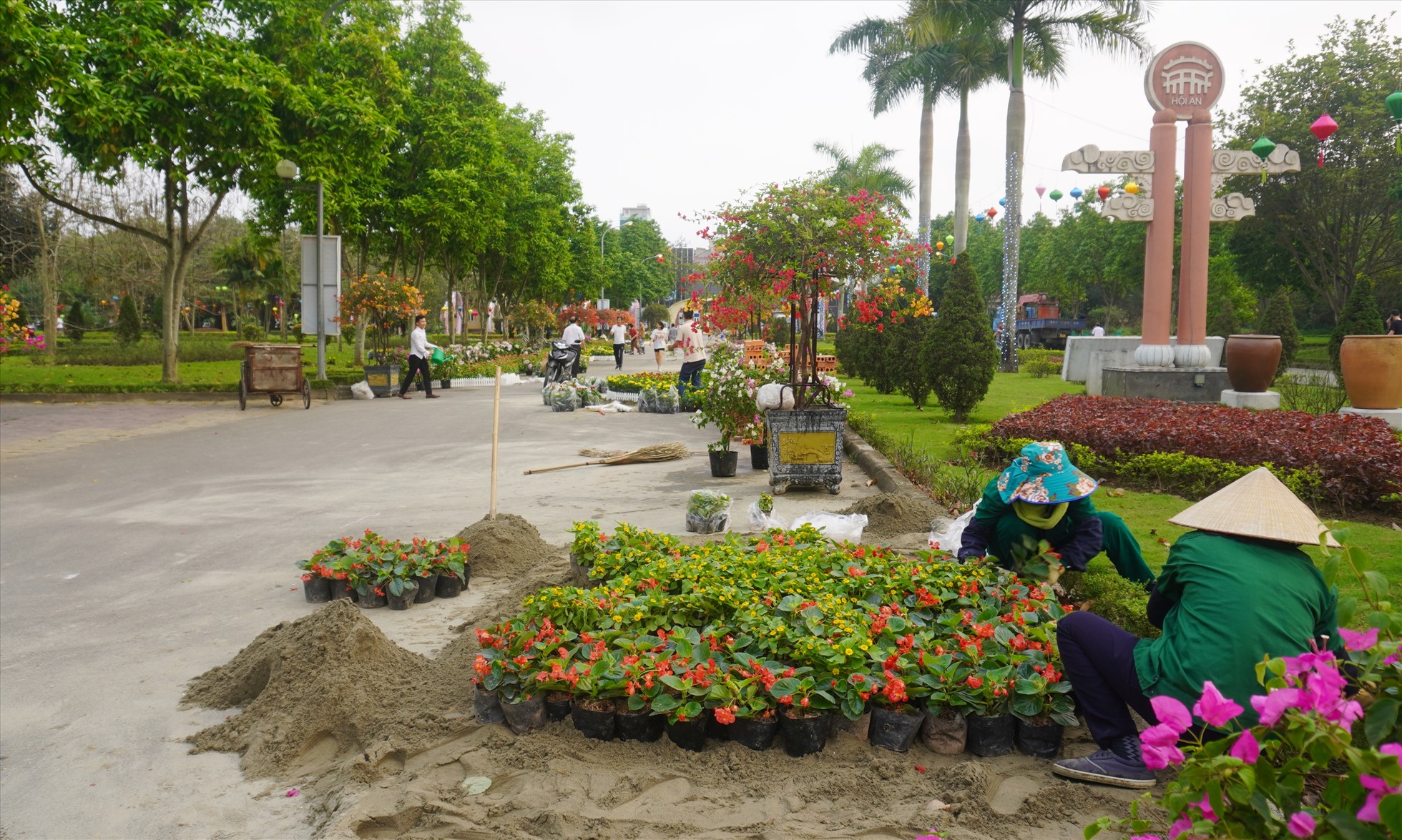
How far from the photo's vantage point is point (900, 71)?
3450cm

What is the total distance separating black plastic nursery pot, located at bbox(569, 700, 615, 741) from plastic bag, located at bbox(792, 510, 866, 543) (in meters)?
2.92

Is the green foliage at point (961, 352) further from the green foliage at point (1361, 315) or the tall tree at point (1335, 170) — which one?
the tall tree at point (1335, 170)

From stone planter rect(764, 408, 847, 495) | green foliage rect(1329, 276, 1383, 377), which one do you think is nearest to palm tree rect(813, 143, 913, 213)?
green foliage rect(1329, 276, 1383, 377)

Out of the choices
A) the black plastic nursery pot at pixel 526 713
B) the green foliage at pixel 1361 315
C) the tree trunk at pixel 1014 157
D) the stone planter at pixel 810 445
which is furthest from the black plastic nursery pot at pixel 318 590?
the tree trunk at pixel 1014 157

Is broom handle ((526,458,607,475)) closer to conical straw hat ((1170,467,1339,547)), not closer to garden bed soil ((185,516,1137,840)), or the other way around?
garden bed soil ((185,516,1137,840))

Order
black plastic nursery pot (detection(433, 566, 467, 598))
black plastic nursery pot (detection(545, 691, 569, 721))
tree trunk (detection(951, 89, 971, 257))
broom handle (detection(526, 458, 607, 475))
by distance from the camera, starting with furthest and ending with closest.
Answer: tree trunk (detection(951, 89, 971, 257))
broom handle (detection(526, 458, 607, 475))
black plastic nursery pot (detection(433, 566, 467, 598))
black plastic nursery pot (detection(545, 691, 569, 721))

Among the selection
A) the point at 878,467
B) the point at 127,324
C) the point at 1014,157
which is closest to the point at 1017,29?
the point at 1014,157

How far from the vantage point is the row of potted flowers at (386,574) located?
6.05 meters

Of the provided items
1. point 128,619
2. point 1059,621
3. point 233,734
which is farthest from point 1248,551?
point 128,619

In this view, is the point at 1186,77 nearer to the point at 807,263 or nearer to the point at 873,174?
the point at 807,263

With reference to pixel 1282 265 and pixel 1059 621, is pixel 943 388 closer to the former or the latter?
pixel 1059 621

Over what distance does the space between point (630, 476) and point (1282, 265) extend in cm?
3540

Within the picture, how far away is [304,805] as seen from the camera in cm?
363

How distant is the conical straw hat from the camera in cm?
299
